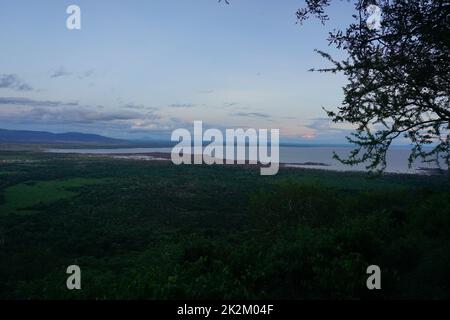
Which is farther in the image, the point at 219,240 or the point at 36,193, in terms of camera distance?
the point at 36,193

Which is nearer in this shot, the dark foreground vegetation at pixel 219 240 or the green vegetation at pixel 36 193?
the dark foreground vegetation at pixel 219 240

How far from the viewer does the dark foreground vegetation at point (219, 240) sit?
10.9 meters

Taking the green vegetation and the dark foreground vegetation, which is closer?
the dark foreground vegetation

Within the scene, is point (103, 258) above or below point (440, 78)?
below

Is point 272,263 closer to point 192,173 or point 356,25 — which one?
point 356,25

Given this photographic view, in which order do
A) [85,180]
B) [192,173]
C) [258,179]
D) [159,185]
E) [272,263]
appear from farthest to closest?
[192,173] → [258,179] → [85,180] → [159,185] → [272,263]

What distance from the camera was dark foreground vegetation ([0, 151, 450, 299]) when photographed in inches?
429

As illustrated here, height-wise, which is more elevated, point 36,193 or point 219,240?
point 36,193

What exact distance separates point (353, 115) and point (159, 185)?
3487 inches

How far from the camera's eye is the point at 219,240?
38.3 metres
